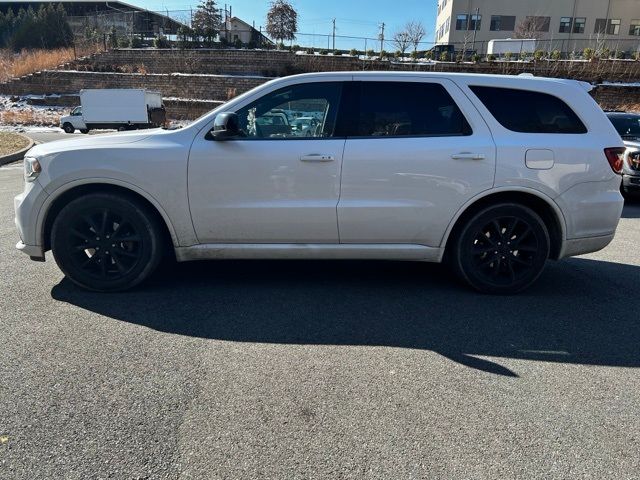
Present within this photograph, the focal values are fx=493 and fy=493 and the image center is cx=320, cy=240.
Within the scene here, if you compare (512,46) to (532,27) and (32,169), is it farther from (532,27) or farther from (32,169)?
(32,169)

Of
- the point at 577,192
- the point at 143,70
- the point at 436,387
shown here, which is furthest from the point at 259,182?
the point at 143,70

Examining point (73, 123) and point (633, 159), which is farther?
point (73, 123)

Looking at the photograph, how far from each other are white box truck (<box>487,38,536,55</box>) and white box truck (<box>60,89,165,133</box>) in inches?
1233

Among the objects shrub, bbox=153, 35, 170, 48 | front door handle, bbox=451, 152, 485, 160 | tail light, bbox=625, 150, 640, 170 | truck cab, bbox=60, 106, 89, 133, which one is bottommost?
truck cab, bbox=60, 106, 89, 133

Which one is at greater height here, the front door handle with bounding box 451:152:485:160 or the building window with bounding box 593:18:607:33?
the building window with bounding box 593:18:607:33

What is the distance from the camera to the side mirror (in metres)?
3.94

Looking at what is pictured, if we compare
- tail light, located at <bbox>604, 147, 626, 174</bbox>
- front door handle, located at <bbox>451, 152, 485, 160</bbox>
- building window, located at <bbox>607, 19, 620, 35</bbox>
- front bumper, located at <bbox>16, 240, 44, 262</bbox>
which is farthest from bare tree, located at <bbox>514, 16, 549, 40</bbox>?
front bumper, located at <bbox>16, 240, 44, 262</bbox>

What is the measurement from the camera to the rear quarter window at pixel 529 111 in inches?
169

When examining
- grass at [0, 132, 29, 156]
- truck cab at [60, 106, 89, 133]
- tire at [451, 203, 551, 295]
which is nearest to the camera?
tire at [451, 203, 551, 295]

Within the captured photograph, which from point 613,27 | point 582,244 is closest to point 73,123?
point 582,244

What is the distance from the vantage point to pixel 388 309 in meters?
4.11

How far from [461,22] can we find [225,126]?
6791 centimetres

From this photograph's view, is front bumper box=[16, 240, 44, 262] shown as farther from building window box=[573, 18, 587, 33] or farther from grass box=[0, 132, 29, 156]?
building window box=[573, 18, 587, 33]

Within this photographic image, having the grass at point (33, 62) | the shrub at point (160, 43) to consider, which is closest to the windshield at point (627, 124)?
the shrub at point (160, 43)
